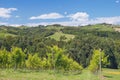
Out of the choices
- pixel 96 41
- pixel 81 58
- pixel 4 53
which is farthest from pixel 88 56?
pixel 4 53

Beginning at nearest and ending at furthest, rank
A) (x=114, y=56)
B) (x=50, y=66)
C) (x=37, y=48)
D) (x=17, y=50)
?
(x=17, y=50)
(x=50, y=66)
(x=37, y=48)
(x=114, y=56)

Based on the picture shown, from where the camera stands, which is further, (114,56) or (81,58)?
(114,56)

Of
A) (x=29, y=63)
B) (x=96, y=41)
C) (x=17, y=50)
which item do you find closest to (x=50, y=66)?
(x=29, y=63)

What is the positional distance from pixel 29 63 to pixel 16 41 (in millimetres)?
59975

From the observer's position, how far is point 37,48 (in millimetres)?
133375

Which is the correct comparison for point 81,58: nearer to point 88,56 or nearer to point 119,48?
point 88,56

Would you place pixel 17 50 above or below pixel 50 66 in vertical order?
above

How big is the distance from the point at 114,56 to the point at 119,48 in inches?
315

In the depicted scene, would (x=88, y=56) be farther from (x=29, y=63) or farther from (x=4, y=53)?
(x=4, y=53)

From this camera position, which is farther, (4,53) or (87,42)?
(87,42)

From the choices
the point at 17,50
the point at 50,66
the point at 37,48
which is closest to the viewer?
the point at 17,50

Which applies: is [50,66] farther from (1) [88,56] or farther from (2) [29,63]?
(1) [88,56]

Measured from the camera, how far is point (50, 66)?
81875 millimetres

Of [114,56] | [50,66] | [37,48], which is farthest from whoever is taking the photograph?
[114,56]
